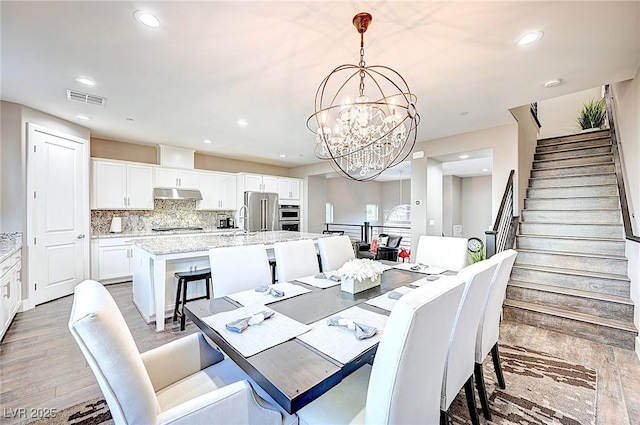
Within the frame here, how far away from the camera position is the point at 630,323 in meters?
2.79

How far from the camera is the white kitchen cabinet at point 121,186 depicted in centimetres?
481

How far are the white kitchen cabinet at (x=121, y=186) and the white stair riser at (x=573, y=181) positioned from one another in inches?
278

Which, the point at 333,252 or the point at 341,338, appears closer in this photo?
the point at 341,338

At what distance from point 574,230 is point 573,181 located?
104 centimetres

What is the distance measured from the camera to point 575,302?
124 inches

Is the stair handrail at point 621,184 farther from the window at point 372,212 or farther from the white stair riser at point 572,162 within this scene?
the window at point 372,212

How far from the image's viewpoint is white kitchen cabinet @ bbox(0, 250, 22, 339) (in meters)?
2.76

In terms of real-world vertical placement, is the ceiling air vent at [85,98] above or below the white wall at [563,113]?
below

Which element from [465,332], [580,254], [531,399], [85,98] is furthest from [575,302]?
[85,98]

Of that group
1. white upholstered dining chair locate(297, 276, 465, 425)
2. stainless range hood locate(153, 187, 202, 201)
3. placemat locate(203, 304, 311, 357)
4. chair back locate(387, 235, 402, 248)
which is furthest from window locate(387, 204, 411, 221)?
white upholstered dining chair locate(297, 276, 465, 425)

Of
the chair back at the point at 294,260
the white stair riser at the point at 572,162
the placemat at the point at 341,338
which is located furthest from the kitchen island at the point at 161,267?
the white stair riser at the point at 572,162

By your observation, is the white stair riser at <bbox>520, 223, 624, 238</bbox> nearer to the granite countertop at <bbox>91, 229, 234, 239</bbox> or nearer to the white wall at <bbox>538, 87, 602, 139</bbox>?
the white wall at <bbox>538, 87, 602, 139</bbox>

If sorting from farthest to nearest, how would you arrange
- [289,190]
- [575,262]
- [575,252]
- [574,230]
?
[289,190]
[574,230]
[575,252]
[575,262]

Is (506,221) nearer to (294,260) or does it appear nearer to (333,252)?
(333,252)
